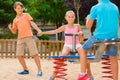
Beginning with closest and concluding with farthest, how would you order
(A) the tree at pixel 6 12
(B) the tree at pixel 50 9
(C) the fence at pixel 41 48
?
1. (C) the fence at pixel 41 48
2. (A) the tree at pixel 6 12
3. (B) the tree at pixel 50 9

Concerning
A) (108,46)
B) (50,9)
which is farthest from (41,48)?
(50,9)

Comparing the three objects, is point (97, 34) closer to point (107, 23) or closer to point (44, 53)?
point (107, 23)

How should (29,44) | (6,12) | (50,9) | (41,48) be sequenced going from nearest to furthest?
1. (29,44)
2. (41,48)
3. (6,12)
4. (50,9)

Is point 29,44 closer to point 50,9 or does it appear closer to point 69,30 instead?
point 69,30

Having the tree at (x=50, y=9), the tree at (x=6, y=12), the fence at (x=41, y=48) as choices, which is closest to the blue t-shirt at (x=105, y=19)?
the fence at (x=41, y=48)

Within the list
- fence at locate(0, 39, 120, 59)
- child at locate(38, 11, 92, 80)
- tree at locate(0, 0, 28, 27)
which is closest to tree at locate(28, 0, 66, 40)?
tree at locate(0, 0, 28, 27)

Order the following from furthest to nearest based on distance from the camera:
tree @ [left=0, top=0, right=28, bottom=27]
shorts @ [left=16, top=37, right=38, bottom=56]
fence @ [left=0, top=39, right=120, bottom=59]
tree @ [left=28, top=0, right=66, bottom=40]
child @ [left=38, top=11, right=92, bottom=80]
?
tree @ [left=28, top=0, right=66, bottom=40] → tree @ [left=0, top=0, right=28, bottom=27] → fence @ [left=0, top=39, right=120, bottom=59] → shorts @ [left=16, top=37, right=38, bottom=56] → child @ [left=38, top=11, right=92, bottom=80]

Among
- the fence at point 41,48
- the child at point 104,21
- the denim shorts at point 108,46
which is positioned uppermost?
the child at point 104,21

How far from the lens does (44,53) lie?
1806 centimetres

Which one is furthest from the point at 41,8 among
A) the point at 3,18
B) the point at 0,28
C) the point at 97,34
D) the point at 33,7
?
the point at 97,34

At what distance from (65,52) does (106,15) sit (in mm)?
2147

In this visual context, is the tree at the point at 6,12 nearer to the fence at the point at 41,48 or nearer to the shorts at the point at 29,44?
the fence at the point at 41,48

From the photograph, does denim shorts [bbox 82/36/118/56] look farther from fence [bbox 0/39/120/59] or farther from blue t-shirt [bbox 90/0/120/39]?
fence [bbox 0/39/120/59]

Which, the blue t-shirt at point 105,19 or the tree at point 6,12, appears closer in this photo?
the blue t-shirt at point 105,19
